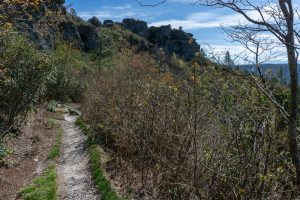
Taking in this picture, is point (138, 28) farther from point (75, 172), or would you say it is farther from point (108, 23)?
point (75, 172)

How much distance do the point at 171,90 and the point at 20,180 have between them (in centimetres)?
487

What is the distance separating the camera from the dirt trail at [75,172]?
10.7m

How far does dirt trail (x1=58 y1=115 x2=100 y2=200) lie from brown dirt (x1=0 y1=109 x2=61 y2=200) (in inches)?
25.4

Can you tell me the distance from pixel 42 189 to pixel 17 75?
7558 mm

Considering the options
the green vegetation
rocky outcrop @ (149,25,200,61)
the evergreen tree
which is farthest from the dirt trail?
rocky outcrop @ (149,25,200,61)

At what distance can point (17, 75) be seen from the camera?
16.7 metres

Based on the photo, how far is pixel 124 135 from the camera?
38.2ft

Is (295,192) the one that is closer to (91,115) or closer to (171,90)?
(171,90)

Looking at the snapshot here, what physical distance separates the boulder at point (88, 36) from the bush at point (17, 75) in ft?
207

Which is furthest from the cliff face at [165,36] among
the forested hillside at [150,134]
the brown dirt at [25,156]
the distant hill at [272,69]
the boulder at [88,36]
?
the distant hill at [272,69]

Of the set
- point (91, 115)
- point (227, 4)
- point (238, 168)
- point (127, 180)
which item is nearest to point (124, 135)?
point (127, 180)

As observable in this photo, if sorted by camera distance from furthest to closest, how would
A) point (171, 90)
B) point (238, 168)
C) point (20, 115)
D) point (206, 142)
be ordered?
point (20, 115) < point (171, 90) < point (206, 142) < point (238, 168)

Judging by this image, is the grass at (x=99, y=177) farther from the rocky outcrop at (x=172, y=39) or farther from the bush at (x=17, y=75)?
the rocky outcrop at (x=172, y=39)

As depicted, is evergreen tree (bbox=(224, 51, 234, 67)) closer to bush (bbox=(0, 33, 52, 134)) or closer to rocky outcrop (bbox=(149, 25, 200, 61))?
bush (bbox=(0, 33, 52, 134))
